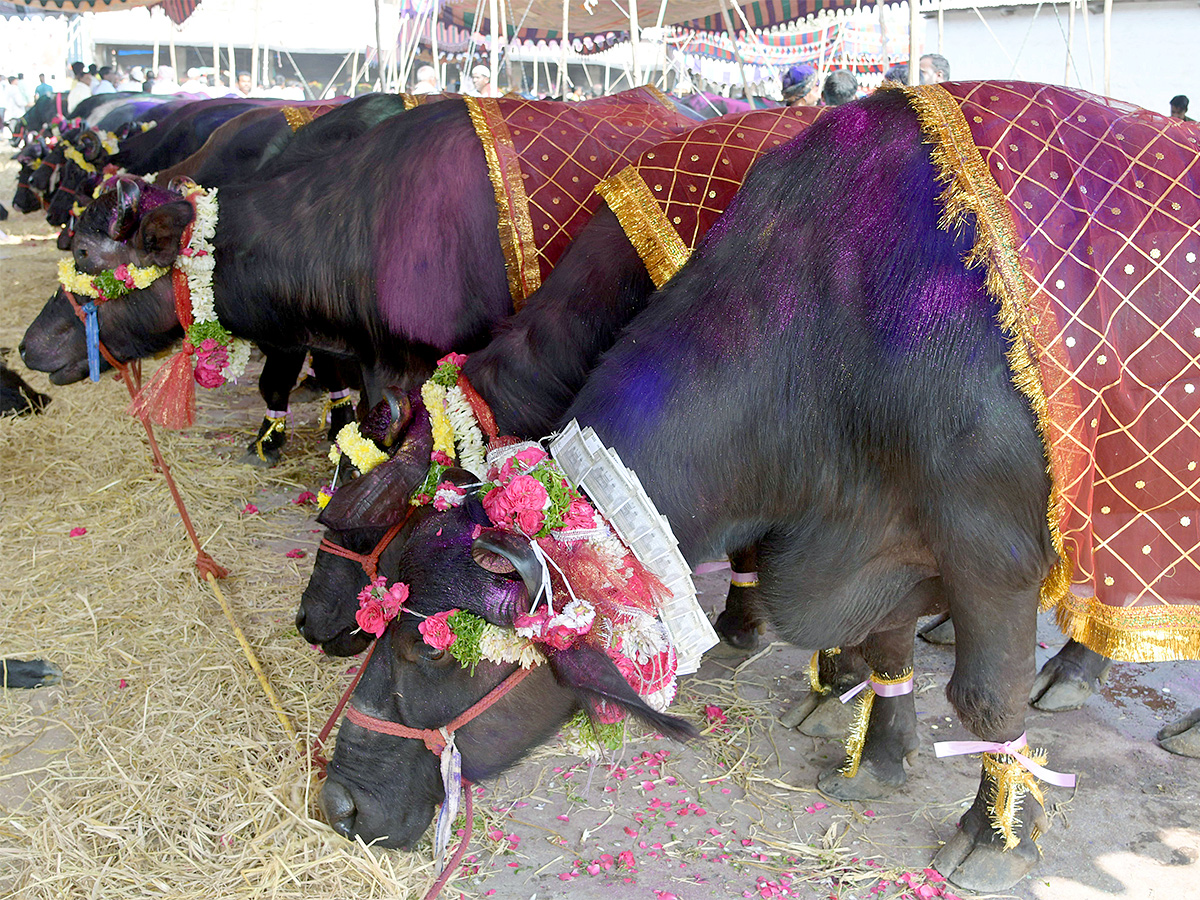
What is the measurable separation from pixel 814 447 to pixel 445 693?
1.00 metres

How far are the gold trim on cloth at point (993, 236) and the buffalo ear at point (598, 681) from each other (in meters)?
1.00

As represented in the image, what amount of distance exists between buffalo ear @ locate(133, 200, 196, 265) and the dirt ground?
1.34m

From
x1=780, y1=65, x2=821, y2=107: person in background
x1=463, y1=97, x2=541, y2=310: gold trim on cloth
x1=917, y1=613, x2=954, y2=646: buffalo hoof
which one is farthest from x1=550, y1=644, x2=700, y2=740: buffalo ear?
x1=780, y1=65, x2=821, y2=107: person in background

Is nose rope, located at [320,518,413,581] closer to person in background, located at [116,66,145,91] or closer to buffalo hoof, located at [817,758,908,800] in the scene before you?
buffalo hoof, located at [817,758,908,800]

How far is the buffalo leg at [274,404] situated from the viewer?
17.5ft

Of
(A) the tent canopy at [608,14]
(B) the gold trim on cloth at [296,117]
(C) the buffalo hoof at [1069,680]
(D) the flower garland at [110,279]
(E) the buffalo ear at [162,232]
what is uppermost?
(A) the tent canopy at [608,14]

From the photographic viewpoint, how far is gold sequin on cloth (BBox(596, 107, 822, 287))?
2791 mm

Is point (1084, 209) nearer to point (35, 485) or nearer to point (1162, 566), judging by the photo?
point (1162, 566)

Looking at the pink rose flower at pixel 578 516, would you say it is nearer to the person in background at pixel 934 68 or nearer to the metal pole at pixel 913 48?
the metal pole at pixel 913 48

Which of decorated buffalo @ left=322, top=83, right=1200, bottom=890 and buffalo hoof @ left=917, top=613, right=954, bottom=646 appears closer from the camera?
decorated buffalo @ left=322, top=83, right=1200, bottom=890

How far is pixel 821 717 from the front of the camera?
10.6ft

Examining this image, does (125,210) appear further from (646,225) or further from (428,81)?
(428,81)

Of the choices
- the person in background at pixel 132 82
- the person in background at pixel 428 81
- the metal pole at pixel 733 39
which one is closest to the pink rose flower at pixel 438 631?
the metal pole at pixel 733 39

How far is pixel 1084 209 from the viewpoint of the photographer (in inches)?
85.4
